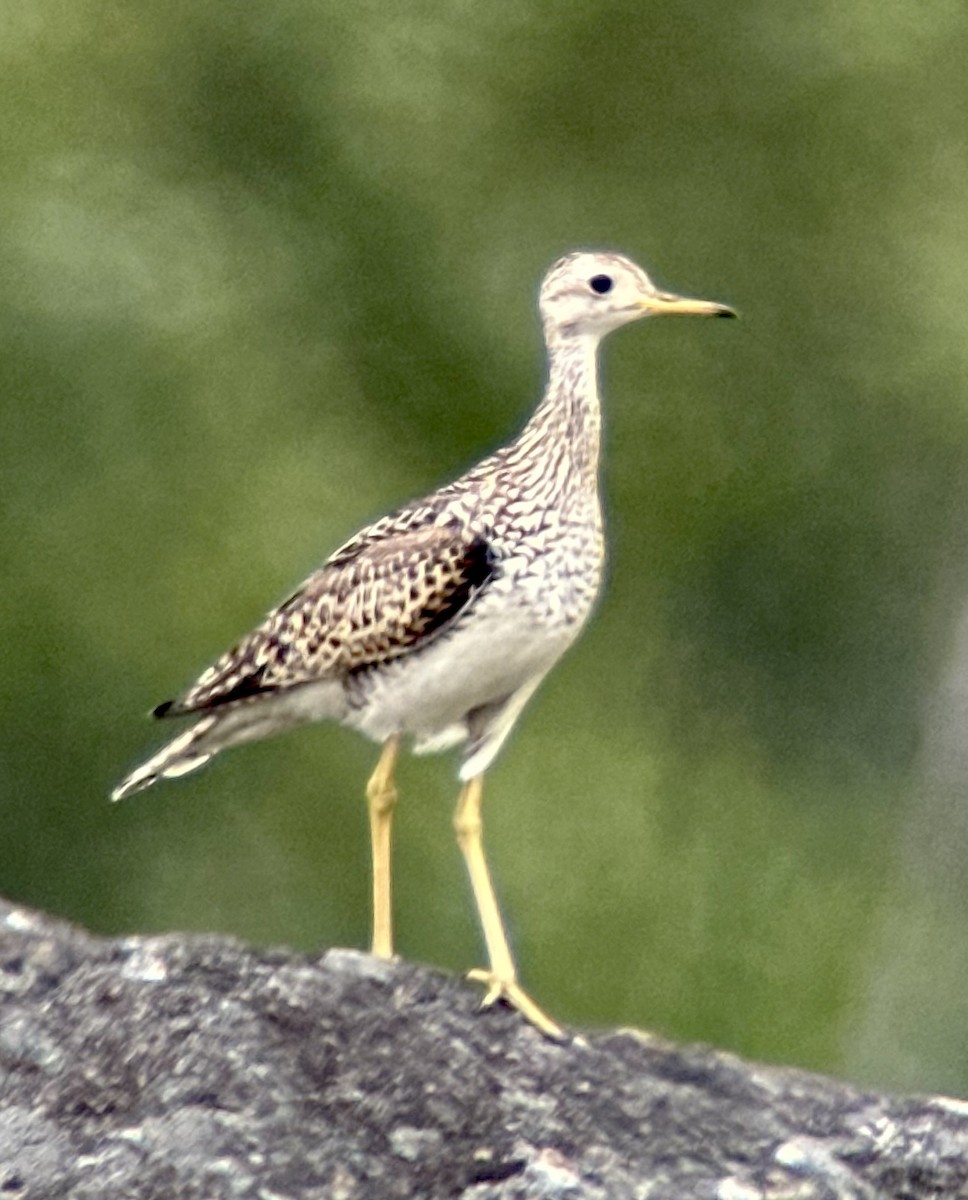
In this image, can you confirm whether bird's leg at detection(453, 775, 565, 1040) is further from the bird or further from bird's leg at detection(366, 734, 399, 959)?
bird's leg at detection(366, 734, 399, 959)

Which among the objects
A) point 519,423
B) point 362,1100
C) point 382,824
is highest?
point 519,423

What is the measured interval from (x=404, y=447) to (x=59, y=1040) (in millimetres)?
13202

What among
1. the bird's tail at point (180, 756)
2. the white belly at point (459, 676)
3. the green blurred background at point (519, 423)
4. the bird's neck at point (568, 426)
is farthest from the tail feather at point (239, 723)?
the green blurred background at point (519, 423)

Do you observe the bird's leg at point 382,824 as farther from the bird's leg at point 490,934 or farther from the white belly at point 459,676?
the bird's leg at point 490,934

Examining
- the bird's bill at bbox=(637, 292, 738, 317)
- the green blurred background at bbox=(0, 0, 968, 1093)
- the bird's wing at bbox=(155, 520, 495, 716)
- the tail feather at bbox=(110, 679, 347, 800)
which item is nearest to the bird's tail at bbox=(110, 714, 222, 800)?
the tail feather at bbox=(110, 679, 347, 800)

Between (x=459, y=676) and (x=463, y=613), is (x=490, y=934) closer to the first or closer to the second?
(x=459, y=676)

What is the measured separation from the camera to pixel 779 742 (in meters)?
22.4

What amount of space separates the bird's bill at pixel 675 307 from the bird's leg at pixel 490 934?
1593 millimetres

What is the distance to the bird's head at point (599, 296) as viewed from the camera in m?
10.3

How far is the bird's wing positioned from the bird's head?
82cm

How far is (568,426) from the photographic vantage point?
33.2 feet

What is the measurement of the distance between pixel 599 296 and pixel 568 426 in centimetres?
48

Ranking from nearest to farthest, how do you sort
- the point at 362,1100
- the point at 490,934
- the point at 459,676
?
the point at 362,1100, the point at 490,934, the point at 459,676

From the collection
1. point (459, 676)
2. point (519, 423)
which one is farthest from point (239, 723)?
point (519, 423)
